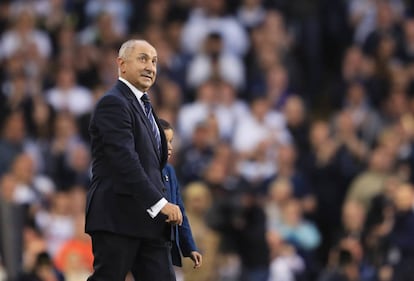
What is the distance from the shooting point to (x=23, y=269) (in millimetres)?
13250

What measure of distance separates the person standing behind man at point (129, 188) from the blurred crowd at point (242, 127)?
4199 millimetres

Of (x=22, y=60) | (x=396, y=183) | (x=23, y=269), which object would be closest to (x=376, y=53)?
(x=396, y=183)

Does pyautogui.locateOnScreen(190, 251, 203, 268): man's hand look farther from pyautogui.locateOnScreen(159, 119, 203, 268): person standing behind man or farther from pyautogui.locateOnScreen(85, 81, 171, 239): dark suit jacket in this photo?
pyautogui.locateOnScreen(85, 81, 171, 239): dark suit jacket

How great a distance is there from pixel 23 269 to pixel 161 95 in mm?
4109

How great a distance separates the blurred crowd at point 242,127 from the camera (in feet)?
45.6

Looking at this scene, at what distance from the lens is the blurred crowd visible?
13.9m

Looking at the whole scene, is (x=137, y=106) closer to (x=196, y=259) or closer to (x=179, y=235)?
(x=179, y=235)

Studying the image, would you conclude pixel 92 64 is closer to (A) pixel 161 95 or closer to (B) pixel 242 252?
(A) pixel 161 95

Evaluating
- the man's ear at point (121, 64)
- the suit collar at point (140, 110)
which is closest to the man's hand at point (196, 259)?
the suit collar at point (140, 110)

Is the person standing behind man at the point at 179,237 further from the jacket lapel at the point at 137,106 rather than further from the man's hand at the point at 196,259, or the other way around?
the jacket lapel at the point at 137,106

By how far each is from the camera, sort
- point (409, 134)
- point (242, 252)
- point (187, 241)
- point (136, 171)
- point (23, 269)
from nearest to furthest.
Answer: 1. point (136, 171)
2. point (187, 241)
3. point (23, 269)
4. point (242, 252)
5. point (409, 134)

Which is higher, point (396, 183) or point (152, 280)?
point (396, 183)

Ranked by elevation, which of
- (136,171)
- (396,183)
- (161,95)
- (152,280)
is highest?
(161,95)

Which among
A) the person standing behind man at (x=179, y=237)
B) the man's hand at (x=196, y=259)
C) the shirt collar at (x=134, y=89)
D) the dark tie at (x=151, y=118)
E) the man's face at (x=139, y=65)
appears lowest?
the man's hand at (x=196, y=259)
